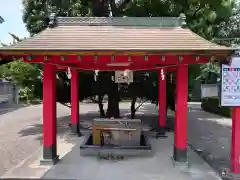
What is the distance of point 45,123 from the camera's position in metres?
7.70

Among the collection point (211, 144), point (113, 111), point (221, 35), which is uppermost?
point (221, 35)

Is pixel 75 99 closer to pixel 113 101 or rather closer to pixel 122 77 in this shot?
pixel 113 101

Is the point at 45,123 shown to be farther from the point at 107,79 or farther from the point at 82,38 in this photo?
the point at 107,79

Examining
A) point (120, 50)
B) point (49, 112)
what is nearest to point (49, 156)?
point (49, 112)

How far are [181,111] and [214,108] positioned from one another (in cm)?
1574

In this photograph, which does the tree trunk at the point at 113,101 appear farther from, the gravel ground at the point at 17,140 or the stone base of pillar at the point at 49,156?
the stone base of pillar at the point at 49,156

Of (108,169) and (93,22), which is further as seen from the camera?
(93,22)

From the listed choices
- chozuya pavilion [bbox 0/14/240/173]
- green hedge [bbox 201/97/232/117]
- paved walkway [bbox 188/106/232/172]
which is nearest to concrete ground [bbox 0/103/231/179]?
paved walkway [bbox 188/106/232/172]

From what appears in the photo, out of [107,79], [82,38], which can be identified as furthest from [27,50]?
[107,79]

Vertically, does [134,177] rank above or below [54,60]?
below

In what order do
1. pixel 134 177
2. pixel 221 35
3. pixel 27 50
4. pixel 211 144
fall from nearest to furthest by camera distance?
pixel 27 50 → pixel 134 177 → pixel 211 144 → pixel 221 35

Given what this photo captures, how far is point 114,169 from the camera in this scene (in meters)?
7.42

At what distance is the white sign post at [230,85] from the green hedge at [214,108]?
1325 centimetres

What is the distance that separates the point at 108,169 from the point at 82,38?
3.32 m
